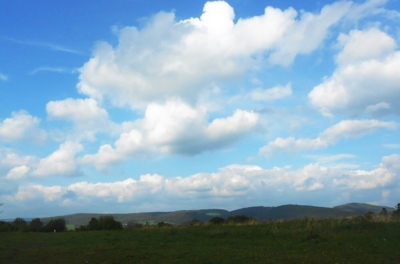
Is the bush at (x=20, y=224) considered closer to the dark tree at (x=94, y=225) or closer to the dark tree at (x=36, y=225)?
the dark tree at (x=36, y=225)

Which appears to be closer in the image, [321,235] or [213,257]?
[213,257]

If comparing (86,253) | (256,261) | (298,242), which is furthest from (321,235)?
(86,253)

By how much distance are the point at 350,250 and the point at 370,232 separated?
612 cm

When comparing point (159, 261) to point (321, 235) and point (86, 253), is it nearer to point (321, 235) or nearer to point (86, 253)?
point (86, 253)

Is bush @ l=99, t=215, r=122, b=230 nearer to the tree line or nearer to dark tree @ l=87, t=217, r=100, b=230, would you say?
the tree line

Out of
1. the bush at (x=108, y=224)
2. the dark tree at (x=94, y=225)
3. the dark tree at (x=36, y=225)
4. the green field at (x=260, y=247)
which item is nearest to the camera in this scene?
the green field at (x=260, y=247)

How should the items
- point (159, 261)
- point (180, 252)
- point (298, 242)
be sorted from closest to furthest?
1. point (159, 261)
2. point (180, 252)
3. point (298, 242)

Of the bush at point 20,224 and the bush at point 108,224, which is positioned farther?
the bush at point 20,224

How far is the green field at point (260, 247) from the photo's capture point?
814 inches

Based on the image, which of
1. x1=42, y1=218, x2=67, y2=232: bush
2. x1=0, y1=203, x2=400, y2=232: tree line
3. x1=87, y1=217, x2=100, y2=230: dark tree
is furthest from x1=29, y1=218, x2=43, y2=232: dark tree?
x1=87, y1=217, x2=100, y2=230: dark tree

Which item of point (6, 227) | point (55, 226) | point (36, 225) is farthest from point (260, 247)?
point (6, 227)

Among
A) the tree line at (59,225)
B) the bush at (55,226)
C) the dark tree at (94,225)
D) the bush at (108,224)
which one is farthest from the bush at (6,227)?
the bush at (108,224)

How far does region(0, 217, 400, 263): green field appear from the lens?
20672mm

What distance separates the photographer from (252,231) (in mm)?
32875
